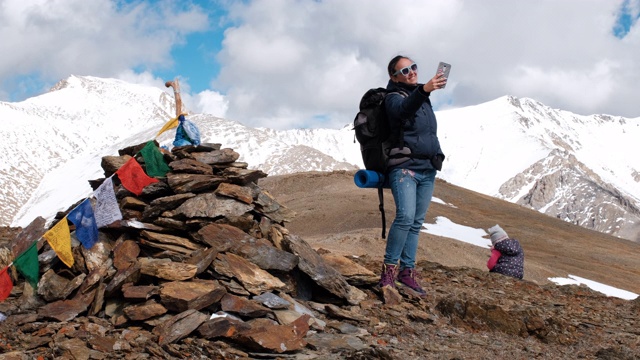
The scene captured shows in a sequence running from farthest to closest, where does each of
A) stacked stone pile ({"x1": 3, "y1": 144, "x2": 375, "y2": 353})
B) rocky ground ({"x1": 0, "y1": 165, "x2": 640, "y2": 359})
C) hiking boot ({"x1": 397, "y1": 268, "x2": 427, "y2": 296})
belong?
hiking boot ({"x1": 397, "y1": 268, "x2": 427, "y2": 296}) → stacked stone pile ({"x1": 3, "y1": 144, "x2": 375, "y2": 353}) → rocky ground ({"x1": 0, "y1": 165, "x2": 640, "y2": 359})

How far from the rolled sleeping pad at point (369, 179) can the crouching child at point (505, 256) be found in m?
4.82

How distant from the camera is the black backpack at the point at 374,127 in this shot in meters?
7.41

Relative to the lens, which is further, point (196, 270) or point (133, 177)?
point (133, 177)

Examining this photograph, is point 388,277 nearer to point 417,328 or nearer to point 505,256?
point 417,328

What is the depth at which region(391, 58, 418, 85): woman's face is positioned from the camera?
7570mm

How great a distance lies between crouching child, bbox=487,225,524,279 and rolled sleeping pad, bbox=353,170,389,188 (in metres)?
4.82

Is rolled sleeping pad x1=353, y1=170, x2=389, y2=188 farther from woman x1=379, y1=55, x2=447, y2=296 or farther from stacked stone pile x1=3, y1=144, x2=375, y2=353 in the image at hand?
stacked stone pile x1=3, y1=144, x2=375, y2=353

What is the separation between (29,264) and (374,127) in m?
4.81

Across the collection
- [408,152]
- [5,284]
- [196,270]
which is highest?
[408,152]

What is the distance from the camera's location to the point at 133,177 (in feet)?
27.6

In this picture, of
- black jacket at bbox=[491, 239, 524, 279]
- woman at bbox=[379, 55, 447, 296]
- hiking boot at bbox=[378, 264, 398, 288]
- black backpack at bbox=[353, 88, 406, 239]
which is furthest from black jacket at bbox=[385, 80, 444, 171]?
black jacket at bbox=[491, 239, 524, 279]

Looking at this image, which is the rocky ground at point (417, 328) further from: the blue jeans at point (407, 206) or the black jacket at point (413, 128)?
the black jacket at point (413, 128)

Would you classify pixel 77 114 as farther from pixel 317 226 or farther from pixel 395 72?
pixel 395 72

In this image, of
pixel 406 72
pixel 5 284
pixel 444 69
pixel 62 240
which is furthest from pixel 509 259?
pixel 5 284
